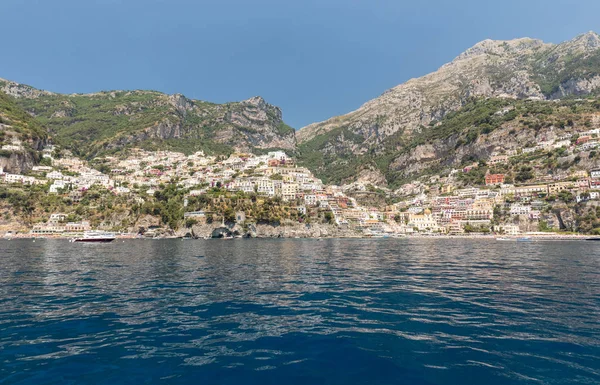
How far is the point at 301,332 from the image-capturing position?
35.5 feet

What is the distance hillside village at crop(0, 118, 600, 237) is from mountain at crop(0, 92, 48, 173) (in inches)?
158

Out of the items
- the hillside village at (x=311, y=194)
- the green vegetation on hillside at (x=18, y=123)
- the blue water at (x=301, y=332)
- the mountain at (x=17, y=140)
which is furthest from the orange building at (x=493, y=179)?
the green vegetation on hillside at (x=18, y=123)

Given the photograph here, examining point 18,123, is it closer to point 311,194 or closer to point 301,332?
point 311,194

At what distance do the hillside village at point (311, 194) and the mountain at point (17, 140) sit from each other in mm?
4009

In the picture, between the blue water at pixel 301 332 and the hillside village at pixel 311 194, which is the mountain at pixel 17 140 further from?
the blue water at pixel 301 332

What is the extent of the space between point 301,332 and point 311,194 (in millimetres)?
127579

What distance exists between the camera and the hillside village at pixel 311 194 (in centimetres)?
10731

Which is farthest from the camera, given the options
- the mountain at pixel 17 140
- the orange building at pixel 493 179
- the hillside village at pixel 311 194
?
the orange building at pixel 493 179

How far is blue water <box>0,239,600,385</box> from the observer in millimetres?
7672

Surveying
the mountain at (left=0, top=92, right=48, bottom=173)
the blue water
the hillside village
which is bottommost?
the blue water

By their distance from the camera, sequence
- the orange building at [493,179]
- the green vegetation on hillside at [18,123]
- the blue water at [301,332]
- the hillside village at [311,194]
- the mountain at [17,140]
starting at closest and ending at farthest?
the blue water at [301,332]
the hillside village at [311,194]
the mountain at [17,140]
the green vegetation on hillside at [18,123]
the orange building at [493,179]

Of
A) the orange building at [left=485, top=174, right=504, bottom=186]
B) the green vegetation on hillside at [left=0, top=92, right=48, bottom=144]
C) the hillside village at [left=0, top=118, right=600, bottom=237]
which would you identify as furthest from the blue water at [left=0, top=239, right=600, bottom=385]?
the green vegetation on hillside at [left=0, top=92, right=48, bottom=144]

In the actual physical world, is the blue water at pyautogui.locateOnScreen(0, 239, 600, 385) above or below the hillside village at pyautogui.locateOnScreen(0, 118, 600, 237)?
below

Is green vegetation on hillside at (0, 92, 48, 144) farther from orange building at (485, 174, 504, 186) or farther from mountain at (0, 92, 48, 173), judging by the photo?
orange building at (485, 174, 504, 186)
